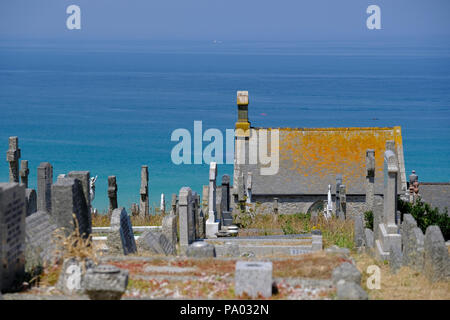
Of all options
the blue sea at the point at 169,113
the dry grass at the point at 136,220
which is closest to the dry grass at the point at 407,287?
the dry grass at the point at 136,220

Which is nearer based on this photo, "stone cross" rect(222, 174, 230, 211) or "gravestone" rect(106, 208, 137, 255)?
"gravestone" rect(106, 208, 137, 255)

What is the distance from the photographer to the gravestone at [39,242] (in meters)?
13.2

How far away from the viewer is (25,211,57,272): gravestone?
13227 mm

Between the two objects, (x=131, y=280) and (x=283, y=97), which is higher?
(x=283, y=97)

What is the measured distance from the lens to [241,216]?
85.2 ft

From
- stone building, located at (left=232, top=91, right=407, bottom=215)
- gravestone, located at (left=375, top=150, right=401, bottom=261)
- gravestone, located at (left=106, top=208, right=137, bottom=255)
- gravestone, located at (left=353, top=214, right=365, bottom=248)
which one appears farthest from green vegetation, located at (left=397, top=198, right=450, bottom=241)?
stone building, located at (left=232, top=91, right=407, bottom=215)

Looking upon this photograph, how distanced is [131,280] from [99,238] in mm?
7656

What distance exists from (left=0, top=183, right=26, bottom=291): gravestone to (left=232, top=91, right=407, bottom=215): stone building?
2112 centimetres

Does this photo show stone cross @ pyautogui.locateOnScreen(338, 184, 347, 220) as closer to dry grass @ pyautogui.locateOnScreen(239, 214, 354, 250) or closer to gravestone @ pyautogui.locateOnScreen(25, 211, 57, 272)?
dry grass @ pyautogui.locateOnScreen(239, 214, 354, 250)

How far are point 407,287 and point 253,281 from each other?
3158mm

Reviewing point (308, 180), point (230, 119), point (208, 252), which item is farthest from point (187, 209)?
point (230, 119)

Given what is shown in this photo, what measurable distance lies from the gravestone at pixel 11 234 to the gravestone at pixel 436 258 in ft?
22.7

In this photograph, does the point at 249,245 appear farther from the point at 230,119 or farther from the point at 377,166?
the point at 230,119

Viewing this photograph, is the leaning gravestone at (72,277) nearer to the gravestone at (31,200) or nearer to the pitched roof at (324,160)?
the gravestone at (31,200)
